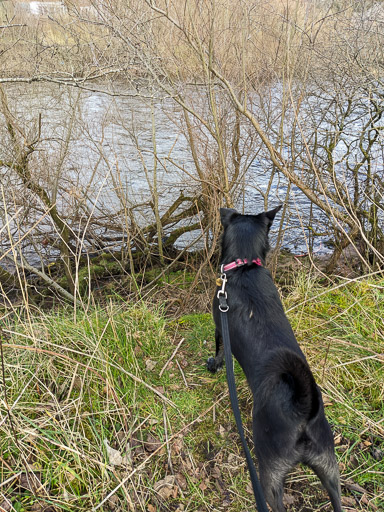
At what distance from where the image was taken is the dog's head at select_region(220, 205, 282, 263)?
9.33ft

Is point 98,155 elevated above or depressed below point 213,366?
above

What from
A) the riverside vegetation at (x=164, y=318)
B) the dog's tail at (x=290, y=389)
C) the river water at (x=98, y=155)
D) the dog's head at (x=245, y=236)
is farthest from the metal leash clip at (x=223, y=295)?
the river water at (x=98, y=155)

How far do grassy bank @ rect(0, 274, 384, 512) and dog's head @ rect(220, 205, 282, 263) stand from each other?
930mm

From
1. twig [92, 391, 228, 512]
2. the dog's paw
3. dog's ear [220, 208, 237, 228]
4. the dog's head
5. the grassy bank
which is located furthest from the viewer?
the dog's paw

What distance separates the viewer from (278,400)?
186 centimetres

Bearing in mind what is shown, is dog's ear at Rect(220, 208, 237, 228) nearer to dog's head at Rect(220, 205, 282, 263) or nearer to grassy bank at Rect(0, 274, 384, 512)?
dog's head at Rect(220, 205, 282, 263)

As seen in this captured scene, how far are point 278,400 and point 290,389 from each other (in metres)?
0.08

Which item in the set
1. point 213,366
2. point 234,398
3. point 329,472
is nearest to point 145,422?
point 213,366

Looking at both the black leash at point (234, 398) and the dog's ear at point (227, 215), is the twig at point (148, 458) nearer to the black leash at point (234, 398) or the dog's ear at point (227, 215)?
the black leash at point (234, 398)

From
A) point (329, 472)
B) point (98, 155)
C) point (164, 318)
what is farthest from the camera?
point (98, 155)

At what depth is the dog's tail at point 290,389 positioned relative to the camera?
5.80 feet

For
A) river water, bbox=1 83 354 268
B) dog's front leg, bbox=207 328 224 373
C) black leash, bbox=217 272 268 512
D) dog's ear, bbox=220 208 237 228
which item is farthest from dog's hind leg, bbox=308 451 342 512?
river water, bbox=1 83 354 268

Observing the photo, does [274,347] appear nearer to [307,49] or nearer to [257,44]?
[307,49]

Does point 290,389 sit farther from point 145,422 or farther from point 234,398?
point 145,422
